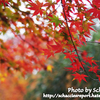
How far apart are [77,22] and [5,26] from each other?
1.02 meters

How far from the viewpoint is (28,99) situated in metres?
3.02

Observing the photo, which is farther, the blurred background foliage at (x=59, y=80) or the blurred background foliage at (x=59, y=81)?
the blurred background foliage at (x=59, y=81)

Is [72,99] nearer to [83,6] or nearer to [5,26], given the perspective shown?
[5,26]

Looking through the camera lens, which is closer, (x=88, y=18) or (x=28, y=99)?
(x=88, y=18)

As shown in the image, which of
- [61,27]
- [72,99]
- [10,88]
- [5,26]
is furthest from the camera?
[10,88]

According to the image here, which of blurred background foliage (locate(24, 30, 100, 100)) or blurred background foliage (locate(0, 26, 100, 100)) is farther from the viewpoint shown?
blurred background foliage (locate(24, 30, 100, 100))

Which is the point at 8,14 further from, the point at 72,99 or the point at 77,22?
the point at 72,99

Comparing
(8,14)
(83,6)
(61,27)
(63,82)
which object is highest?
(8,14)

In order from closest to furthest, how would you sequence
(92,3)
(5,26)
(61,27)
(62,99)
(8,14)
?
(92,3), (61,27), (8,14), (5,26), (62,99)

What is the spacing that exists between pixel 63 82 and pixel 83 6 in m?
1.98

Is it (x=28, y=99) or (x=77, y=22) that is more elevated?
(x=77, y=22)

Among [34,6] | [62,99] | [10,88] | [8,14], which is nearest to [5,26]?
[8,14]

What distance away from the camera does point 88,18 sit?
2.12 ft

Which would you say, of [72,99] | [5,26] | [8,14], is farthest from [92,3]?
[72,99]
